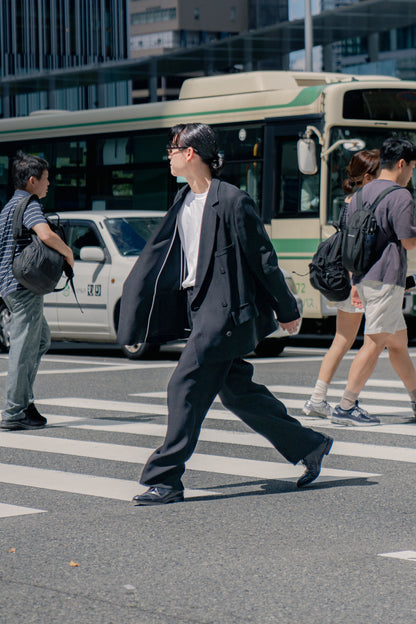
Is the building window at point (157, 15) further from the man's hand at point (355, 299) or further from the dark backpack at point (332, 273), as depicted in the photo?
the man's hand at point (355, 299)

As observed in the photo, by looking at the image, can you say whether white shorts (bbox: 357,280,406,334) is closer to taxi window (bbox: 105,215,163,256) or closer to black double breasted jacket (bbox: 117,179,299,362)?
black double breasted jacket (bbox: 117,179,299,362)

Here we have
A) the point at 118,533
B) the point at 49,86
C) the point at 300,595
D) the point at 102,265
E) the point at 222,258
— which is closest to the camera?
the point at 300,595

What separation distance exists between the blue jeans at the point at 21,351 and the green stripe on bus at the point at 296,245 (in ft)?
22.1

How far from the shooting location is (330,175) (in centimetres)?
1473

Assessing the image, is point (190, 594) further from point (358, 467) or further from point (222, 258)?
point (358, 467)

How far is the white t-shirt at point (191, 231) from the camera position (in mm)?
5895

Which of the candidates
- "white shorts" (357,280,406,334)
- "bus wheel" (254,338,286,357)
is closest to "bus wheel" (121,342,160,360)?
"bus wheel" (254,338,286,357)

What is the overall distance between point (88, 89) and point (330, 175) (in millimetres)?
36723

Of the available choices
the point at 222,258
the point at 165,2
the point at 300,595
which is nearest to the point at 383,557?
the point at 300,595

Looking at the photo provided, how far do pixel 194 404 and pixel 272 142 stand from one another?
32.3 ft

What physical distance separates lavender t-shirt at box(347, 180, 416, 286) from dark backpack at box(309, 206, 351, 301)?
1.45ft

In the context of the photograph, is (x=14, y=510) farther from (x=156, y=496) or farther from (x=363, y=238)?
(x=363, y=238)

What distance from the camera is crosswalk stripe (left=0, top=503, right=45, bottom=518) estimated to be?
223 inches

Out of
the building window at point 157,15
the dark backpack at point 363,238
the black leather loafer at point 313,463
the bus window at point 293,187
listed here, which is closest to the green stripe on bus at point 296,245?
the bus window at point 293,187
